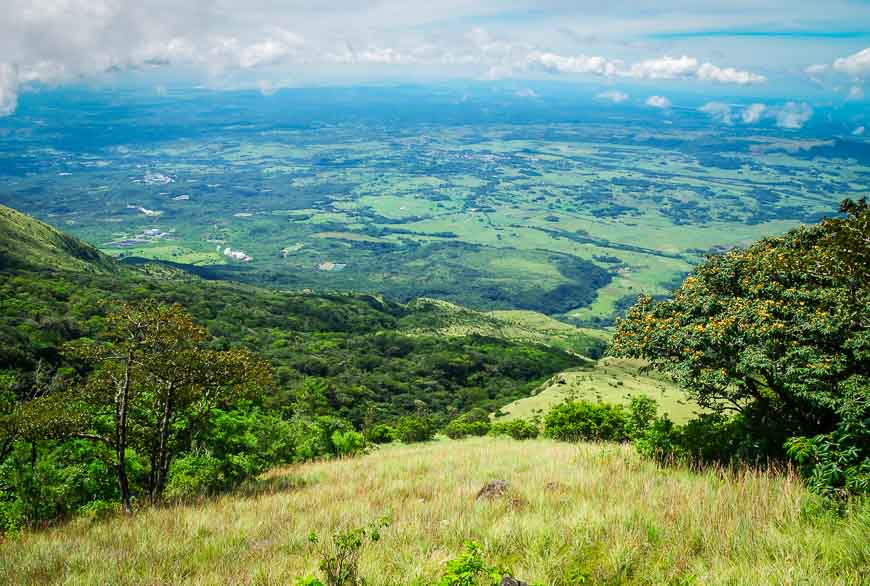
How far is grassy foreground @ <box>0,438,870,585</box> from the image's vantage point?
16.3 ft

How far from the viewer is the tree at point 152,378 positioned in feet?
33.9

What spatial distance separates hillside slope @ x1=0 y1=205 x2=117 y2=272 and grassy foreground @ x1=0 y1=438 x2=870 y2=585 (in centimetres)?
10927

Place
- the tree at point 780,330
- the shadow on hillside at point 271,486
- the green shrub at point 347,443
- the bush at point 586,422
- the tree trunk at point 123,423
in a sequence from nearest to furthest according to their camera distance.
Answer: the tree at point 780,330, the tree trunk at point 123,423, the shadow on hillside at point 271,486, the green shrub at point 347,443, the bush at point 586,422

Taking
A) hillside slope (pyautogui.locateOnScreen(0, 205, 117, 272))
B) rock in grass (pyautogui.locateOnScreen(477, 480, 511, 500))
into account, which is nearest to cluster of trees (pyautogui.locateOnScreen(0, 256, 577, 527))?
hillside slope (pyautogui.locateOnScreen(0, 205, 117, 272))

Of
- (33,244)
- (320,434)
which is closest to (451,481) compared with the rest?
(320,434)

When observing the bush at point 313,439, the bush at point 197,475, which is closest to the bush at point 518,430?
the bush at point 313,439

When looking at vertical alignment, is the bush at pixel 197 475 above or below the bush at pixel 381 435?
above

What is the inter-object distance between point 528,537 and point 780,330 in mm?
7036

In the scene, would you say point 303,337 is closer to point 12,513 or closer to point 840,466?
point 12,513

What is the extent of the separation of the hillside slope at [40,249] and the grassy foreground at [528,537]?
358ft

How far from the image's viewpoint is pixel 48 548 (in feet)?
21.4

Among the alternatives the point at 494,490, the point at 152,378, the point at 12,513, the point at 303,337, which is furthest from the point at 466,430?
the point at 303,337

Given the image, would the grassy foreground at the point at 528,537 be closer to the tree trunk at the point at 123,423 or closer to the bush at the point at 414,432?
the tree trunk at the point at 123,423

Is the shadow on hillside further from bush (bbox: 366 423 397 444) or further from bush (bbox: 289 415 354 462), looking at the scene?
bush (bbox: 366 423 397 444)
